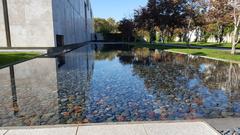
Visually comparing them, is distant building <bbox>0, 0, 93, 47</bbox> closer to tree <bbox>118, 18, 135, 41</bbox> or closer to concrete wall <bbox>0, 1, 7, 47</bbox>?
concrete wall <bbox>0, 1, 7, 47</bbox>

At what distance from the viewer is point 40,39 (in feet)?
81.5

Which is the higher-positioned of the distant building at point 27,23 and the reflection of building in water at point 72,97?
the distant building at point 27,23

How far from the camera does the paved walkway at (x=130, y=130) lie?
3.91 metres

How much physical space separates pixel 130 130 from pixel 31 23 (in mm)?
23434

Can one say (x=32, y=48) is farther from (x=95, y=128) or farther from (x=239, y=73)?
Result: (x=95, y=128)

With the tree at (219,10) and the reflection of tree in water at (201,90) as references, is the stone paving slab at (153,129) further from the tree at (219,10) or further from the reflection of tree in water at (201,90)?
the tree at (219,10)

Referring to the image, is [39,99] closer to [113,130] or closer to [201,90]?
[113,130]

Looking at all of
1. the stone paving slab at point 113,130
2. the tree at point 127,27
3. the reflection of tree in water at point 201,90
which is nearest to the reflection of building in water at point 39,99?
the stone paving slab at point 113,130

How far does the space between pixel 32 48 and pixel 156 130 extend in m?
22.4

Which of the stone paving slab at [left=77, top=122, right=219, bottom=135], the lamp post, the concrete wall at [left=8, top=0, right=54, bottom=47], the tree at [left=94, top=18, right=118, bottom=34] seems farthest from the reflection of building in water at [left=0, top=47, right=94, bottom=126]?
the tree at [left=94, top=18, right=118, bottom=34]

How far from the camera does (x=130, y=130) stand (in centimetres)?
404

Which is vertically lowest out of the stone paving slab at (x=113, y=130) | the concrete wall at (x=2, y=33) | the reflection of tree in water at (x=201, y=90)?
the reflection of tree in water at (x=201, y=90)

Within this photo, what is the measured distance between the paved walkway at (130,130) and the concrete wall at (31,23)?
71.8 ft

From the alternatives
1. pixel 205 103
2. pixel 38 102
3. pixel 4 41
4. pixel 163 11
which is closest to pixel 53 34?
pixel 4 41
